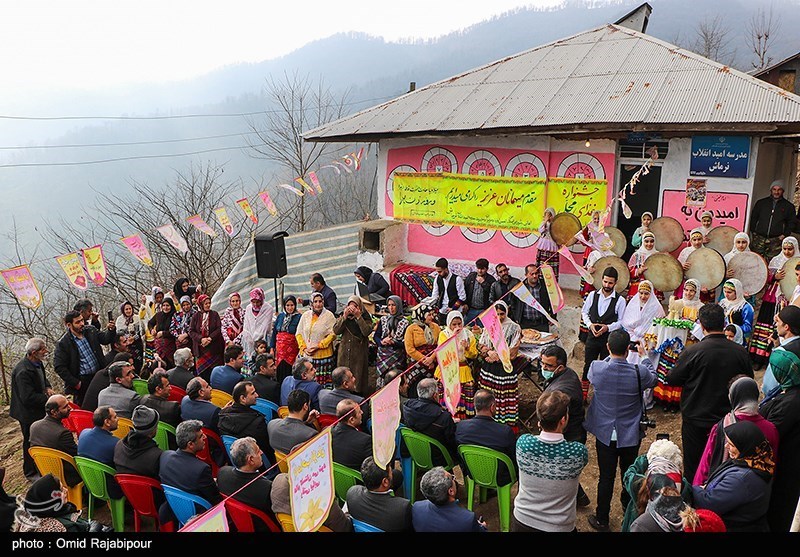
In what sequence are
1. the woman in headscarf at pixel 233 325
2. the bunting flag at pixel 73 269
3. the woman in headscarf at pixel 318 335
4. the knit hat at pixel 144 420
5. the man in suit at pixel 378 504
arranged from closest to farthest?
the man in suit at pixel 378 504 → the knit hat at pixel 144 420 → the woman in headscarf at pixel 318 335 → the woman in headscarf at pixel 233 325 → the bunting flag at pixel 73 269

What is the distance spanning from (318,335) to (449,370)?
3.03 m

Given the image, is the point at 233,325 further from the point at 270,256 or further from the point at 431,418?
the point at 431,418

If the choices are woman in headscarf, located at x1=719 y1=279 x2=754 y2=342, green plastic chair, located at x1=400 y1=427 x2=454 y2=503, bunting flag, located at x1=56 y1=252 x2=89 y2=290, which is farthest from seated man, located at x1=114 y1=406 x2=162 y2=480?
woman in headscarf, located at x1=719 y1=279 x2=754 y2=342

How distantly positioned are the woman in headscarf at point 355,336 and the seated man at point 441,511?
162 inches

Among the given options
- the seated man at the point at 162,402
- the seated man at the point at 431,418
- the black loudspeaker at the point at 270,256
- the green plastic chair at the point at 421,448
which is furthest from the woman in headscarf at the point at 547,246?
the seated man at the point at 162,402

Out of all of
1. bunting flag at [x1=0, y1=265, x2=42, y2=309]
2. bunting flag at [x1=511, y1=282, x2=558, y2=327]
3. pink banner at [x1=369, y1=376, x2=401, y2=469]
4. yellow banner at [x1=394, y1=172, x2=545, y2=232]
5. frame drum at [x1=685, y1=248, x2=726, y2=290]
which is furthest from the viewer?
yellow banner at [x1=394, y1=172, x2=545, y2=232]

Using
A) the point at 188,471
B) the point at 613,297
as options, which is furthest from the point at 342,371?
the point at 613,297

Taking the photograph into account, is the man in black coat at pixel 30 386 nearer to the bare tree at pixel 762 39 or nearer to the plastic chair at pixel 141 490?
the plastic chair at pixel 141 490

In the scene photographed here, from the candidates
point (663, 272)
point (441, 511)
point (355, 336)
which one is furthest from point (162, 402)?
point (663, 272)

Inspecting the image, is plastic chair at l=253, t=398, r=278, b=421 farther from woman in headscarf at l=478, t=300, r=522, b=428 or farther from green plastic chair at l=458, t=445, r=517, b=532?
woman in headscarf at l=478, t=300, r=522, b=428

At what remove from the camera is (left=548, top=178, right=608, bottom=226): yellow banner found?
1001 centimetres

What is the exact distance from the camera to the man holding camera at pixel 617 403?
4930mm

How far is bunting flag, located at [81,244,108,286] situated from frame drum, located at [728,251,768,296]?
958cm

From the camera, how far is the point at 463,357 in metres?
7.05
